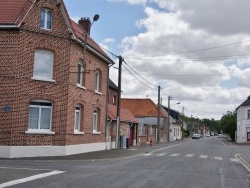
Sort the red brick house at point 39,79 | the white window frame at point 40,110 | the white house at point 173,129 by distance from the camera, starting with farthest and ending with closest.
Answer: the white house at point 173,129
the white window frame at point 40,110
the red brick house at point 39,79

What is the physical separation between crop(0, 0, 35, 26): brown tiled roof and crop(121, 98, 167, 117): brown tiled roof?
4313 cm

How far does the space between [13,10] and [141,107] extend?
45483 millimetres

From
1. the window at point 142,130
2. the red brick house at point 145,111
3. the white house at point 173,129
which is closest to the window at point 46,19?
the window at point 142,130

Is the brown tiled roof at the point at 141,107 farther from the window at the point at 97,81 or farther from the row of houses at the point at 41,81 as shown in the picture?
the row of houses at the point at 41,81

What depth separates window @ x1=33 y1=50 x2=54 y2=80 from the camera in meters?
23.2

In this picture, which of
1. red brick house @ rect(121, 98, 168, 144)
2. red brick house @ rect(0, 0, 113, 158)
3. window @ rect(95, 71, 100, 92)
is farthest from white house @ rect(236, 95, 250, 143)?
red brick house @ rect(0, 0, 113, 158)

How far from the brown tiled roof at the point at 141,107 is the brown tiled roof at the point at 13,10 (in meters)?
43.1

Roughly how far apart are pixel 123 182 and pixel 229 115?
78.0m

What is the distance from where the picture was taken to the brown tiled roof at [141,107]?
6575 centimetres

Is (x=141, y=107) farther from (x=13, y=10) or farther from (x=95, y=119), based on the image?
(x=13, y=10)

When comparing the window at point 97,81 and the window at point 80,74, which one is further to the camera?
the window at point 97,81

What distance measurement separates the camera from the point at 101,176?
13945 millimetres

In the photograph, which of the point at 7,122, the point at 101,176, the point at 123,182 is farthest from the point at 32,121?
the point at 123,182

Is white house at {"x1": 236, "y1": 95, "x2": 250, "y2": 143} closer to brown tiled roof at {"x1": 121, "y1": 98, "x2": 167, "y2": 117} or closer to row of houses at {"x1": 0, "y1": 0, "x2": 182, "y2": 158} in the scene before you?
brown tiled roof at {"x1": 121, "y1": 98, "x2": 167, "y2": 117}
